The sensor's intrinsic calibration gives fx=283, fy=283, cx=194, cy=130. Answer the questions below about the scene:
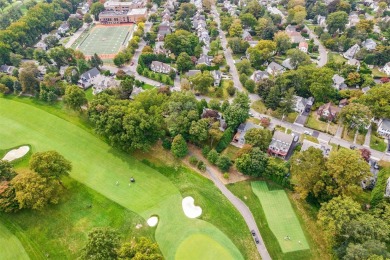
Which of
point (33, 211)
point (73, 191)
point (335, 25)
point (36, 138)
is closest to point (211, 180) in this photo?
point (73, 191)

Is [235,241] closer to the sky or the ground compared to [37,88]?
closer to the ground

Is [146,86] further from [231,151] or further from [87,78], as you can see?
[231,151]

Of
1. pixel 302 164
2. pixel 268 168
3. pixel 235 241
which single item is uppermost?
pixel 302 164

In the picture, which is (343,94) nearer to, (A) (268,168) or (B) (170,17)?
(A) (268,168)

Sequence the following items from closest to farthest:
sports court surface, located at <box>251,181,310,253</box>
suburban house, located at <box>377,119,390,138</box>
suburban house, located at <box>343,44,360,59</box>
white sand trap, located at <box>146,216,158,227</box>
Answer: sports court surface, located at <box>251,181,310,253</box> → white sand trap, located at <box>146,216,158,227</box> → suburban house, located at <box>377,119,390,138</box> → suburban house, located at <box>343,44,360,59</box>

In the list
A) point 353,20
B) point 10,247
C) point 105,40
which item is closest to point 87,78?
point 105,40

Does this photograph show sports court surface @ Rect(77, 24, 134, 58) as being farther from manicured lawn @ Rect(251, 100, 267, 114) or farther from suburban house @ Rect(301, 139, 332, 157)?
suburban house @ Rect(301, 139, 332, 157)

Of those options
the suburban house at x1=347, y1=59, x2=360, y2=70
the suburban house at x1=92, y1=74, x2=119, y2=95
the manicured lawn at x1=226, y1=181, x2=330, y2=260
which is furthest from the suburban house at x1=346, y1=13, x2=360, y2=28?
the suburban house at x1=92, y1=74, x2=119, y2=95
